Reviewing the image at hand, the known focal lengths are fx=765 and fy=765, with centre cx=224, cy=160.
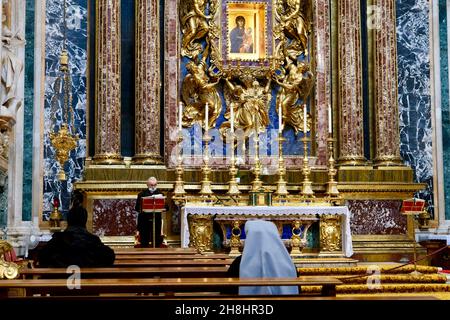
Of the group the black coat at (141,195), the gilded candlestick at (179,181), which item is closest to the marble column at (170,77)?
the gilded candlestick at (179,181)

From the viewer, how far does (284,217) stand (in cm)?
1274

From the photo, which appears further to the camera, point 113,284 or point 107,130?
point 107,130

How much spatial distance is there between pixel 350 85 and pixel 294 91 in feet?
3.64

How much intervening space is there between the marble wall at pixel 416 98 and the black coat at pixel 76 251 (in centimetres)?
952

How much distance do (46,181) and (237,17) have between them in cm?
484

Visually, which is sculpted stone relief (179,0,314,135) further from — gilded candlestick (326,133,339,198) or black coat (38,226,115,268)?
black coat (38,226,115,268)

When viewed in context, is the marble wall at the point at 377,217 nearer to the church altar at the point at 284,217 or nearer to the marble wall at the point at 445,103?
the church altar at the point at 284,217

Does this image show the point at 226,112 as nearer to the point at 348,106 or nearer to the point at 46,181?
the point at 348,106

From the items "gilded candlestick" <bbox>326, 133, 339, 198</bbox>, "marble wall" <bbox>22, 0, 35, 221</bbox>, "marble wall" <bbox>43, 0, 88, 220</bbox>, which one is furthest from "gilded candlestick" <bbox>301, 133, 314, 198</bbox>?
"marble wall" <bbox>22, 0, 35, 221</bbox>

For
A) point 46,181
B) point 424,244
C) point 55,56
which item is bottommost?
point 424,244

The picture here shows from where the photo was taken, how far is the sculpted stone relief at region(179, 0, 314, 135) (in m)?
14.8

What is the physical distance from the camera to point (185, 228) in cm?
1241

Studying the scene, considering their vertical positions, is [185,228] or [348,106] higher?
[348,106]
